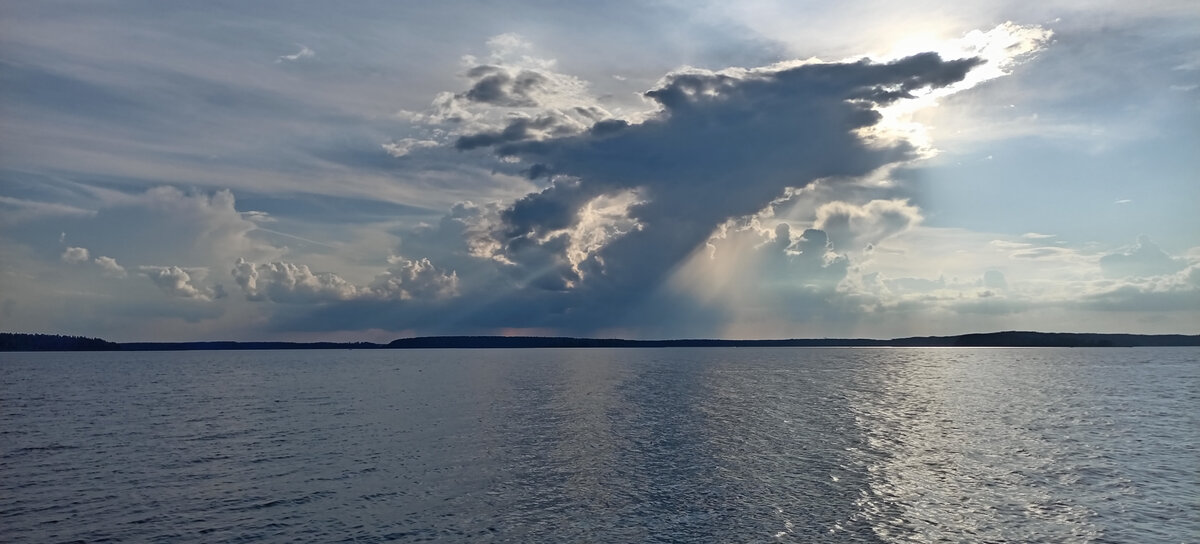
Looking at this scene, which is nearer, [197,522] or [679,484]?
[197,522]

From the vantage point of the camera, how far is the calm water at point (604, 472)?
3816 cm

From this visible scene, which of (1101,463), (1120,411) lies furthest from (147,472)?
(1120,411)

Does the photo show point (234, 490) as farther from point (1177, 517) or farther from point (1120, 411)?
point (1120, 411)

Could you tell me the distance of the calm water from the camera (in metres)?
38.2

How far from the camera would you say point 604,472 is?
5200 centimetres

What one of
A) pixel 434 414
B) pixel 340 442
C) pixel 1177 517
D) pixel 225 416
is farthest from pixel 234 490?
pixel 1177 517

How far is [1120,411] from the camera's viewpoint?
93375 millimetres

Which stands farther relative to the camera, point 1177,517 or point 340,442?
point 340,442

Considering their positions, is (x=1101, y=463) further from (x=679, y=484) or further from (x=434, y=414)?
(x=434, y=414)

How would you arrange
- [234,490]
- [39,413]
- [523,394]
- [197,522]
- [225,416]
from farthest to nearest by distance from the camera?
[523,394], [39,413], [225,416], [234,490], [197,522]

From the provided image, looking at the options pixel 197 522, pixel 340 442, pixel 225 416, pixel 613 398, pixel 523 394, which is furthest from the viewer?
pixel 523 394

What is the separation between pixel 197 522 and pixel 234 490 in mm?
7919

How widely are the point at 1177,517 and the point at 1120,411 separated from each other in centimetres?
6458

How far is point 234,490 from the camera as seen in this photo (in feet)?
154
